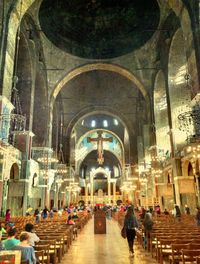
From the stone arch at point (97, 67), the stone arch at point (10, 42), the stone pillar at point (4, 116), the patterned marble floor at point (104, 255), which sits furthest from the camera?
the stone arch at point (97, 67)

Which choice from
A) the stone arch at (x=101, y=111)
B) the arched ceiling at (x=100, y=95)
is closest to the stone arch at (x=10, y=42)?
the arched ceiling at (x=100, y=95)

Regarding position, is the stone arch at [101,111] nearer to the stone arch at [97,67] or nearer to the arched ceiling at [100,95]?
the arched ceiling at [100,95]

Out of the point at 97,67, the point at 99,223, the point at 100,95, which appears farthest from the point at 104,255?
the point at 100,95

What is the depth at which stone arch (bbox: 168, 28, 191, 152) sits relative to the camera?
1755 cm

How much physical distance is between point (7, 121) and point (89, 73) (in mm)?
21609

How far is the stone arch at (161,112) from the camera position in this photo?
2145 cm

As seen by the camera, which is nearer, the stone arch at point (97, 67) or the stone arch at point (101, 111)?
the stone arch at point (97, 67)

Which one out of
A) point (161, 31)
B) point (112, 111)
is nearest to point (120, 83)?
point (112, 111)

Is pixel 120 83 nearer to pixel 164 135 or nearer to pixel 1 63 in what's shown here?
pixel 164 135

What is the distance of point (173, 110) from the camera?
58.6 ft

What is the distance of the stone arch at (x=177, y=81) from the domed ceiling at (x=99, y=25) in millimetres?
3501

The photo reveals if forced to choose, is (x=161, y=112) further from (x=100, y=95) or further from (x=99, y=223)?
(x=100, y=95)

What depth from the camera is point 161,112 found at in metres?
22.7

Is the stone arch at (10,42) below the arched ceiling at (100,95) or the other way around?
below
